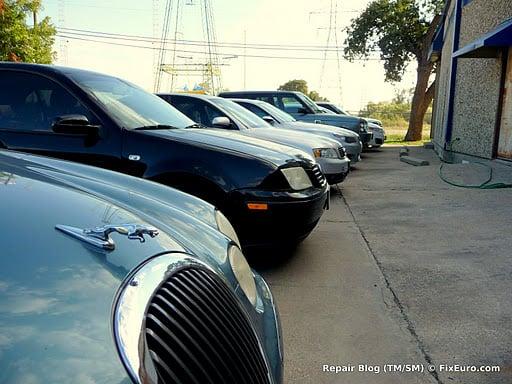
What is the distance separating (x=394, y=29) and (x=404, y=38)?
0.77m

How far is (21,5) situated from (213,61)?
97.1 ft

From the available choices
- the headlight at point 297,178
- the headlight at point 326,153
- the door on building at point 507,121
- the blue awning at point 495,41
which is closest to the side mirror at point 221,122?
the headlight at point 326,153

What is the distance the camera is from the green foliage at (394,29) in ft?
80.7

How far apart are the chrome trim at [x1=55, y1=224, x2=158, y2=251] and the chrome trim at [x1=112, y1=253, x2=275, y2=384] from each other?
5.5 inches

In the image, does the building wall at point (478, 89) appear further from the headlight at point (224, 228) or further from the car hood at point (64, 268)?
the car hood at point (64, 268)

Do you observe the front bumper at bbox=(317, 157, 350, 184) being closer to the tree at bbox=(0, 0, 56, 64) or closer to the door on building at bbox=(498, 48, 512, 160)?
the door on building at bbox=(498, 48, 512, 160)

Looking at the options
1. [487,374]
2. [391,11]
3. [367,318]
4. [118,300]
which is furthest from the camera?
[391,11]

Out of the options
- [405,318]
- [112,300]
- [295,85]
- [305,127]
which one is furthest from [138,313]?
[295,85]

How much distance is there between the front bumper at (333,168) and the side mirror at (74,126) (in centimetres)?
393

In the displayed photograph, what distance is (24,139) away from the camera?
386 cm

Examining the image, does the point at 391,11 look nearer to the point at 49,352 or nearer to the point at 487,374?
the point at 487,374

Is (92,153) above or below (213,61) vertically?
below

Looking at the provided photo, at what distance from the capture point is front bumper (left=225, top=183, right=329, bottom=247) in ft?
12.1

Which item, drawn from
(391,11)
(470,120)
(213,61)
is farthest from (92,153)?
(213,61)
